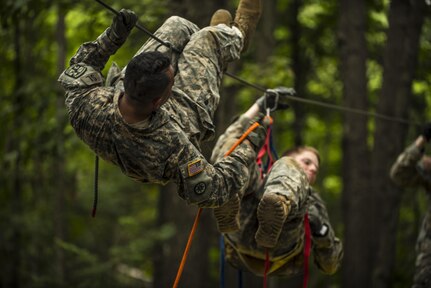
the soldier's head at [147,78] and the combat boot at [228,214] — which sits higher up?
the soldier's head at [147,78]

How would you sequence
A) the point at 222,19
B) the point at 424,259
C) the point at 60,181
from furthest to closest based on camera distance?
the point at 60,181 → the point at 424,259 → the point at 222,19

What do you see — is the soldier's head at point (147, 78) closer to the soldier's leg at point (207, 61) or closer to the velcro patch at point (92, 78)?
the velcro patch at point (92, 78)

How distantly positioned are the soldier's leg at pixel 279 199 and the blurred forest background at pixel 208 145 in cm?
290

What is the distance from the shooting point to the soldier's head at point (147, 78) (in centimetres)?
355

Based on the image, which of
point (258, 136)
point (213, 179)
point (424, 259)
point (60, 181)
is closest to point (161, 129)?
point (213, 179)

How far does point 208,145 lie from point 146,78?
403 cm

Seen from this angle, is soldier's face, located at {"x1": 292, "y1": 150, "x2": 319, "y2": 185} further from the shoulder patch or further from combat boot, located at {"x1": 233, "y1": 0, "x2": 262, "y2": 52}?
the shoulder patch

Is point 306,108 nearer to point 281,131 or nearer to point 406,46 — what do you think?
point 281,131

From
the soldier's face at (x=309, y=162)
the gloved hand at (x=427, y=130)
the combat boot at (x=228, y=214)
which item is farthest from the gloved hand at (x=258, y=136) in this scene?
the gloved hand at (x=427, y=130)

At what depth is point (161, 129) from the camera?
3773 millimetres

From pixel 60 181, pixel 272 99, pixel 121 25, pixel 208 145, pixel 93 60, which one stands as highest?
pixel 121 25

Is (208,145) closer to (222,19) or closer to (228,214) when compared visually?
(222,19)

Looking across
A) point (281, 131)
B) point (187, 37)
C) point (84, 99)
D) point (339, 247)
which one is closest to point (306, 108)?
point (281, 131)

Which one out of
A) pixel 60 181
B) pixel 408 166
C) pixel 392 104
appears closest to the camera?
pixel 408 166
